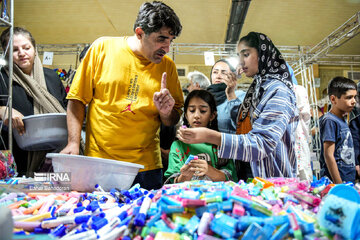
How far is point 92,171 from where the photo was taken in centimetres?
92

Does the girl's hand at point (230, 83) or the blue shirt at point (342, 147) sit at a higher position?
the girl's hand at point (230, 83)

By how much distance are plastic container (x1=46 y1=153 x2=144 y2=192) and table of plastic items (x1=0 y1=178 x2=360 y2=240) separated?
163 mm

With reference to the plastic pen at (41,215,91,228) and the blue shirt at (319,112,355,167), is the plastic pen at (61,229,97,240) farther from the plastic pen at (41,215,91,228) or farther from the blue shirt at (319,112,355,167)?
the blue shirt at (319,112,355,167)

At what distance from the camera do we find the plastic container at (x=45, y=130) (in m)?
1.27

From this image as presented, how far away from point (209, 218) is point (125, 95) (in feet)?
2.68

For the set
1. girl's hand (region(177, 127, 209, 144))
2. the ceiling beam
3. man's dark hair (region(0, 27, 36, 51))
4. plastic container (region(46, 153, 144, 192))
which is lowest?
plastic container (region(46, 153, 144, 192))

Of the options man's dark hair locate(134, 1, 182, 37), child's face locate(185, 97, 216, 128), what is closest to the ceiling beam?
child's face locate(185, 97, 216, 128)

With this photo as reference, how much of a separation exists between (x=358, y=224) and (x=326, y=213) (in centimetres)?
5

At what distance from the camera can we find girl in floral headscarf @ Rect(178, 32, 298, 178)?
102 centimetres

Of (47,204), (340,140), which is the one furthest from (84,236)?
(340,140)

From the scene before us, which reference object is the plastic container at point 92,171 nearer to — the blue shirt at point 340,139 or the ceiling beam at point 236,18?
the blue shirt at point 340,139

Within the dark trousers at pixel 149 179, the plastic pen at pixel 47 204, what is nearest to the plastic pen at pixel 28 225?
the plastic pen at pixel 47 204

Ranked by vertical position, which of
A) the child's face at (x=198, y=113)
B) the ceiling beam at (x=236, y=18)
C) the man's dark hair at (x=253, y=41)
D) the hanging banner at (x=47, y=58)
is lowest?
the child's face at (x=198, y=113)

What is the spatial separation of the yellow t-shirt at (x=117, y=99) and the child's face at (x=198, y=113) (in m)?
0.26
